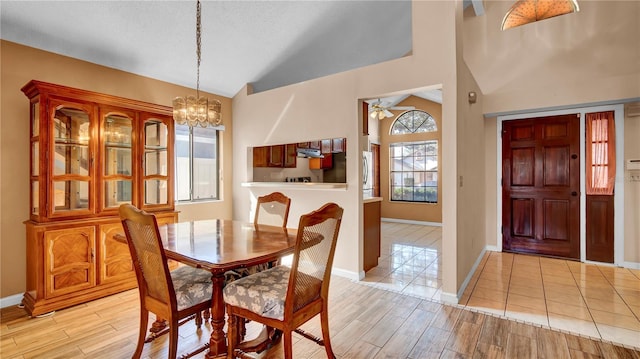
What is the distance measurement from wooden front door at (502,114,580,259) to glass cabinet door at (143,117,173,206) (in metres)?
4.84

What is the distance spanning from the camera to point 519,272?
3717mm

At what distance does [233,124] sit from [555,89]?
4605 mm

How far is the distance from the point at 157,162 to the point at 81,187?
2.50 feet

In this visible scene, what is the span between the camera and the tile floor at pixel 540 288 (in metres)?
2.47

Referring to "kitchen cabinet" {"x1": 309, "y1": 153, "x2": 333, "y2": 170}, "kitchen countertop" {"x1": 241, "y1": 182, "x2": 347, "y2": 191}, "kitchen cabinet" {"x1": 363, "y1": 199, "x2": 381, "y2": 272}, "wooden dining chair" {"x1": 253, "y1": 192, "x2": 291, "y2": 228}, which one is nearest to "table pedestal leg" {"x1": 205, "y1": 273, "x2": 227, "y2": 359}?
"wooden dining chair" {"x1": 253, "y1": 192, "x2": 291, "y2": 228}

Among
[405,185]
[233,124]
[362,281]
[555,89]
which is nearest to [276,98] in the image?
[233,124]

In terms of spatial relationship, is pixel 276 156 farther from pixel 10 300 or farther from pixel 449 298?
pixel 10 300

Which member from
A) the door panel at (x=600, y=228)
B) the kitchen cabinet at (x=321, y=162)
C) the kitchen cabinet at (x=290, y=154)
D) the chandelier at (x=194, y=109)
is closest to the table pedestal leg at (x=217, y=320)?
the chandelier at (x=194, y=109)

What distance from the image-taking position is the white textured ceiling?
2770 millimetres

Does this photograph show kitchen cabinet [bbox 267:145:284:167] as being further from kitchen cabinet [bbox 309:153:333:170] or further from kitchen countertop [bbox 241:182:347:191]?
kitchen cabinet [bbox 309:153:333:170]

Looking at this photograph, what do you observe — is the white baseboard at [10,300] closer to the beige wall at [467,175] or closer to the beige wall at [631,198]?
the beige wall at [467,175]

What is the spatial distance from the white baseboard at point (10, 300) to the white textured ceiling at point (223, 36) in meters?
2.40

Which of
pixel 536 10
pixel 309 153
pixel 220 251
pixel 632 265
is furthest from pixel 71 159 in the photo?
pixel 632 265

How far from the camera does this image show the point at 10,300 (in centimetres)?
280
